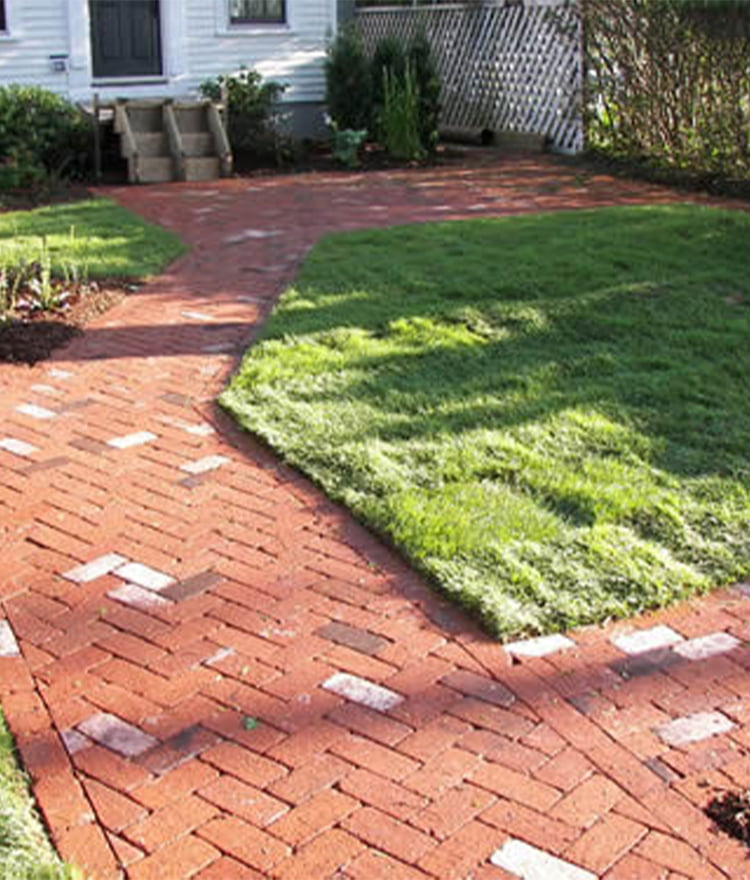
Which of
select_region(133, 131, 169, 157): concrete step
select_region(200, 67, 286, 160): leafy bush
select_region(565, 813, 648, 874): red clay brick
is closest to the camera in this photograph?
select_region(565, 813, 648, 874): red clay brick

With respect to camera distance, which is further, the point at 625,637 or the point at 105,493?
the point at 105,493

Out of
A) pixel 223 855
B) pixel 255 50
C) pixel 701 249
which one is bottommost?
pixel 223 855

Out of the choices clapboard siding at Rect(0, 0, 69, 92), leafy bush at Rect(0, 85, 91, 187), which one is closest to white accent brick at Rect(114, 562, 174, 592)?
leafy bush at Rect(0, 85, 91, 187)

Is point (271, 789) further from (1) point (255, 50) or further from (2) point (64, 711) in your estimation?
(1) point (255, 50)

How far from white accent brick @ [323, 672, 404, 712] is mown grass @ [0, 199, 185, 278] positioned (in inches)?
205

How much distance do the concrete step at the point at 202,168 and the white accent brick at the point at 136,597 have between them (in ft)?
33.5

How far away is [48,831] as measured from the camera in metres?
3.02

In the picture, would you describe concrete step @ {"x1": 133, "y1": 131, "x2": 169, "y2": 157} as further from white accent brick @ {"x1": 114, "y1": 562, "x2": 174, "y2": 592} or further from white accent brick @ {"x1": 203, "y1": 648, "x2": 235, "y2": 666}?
white accent brick @ {"x1": 203, "y1": 648, "x2": 235, "y2": 666}

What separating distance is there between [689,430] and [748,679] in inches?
76.8

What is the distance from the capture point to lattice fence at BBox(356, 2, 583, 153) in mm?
14656

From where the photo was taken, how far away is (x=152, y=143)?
14078mm

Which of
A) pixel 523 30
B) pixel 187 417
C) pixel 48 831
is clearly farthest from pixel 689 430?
pixel 523 30

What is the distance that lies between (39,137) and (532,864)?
11.5 m

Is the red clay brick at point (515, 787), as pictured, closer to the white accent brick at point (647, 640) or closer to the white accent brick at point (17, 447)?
the white accent brick at point (647, 640)
